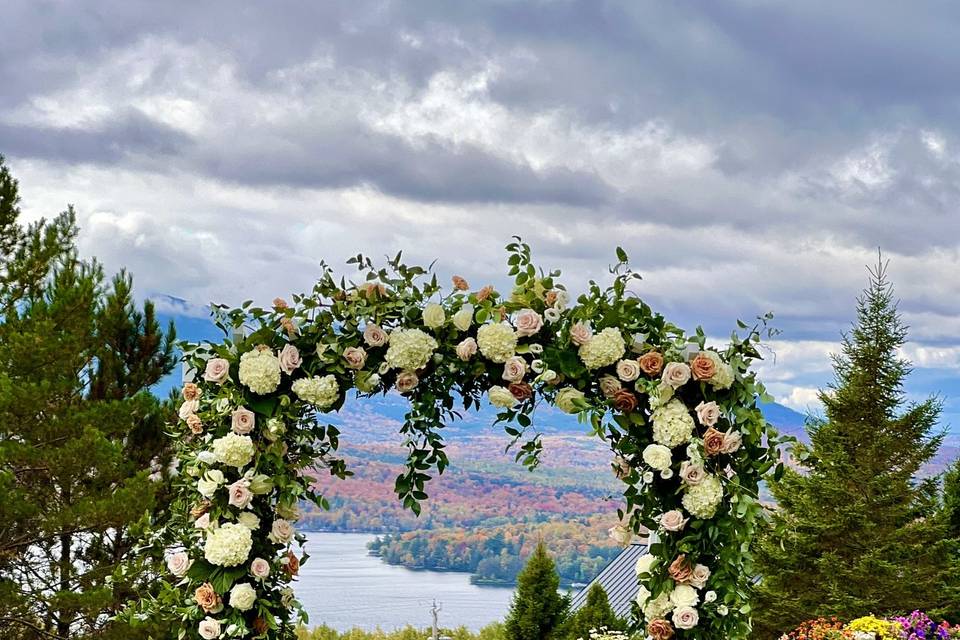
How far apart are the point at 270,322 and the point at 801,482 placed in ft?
21.3

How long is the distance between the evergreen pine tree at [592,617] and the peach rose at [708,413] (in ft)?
17.0

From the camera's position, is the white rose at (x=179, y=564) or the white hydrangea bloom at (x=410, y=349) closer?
the white hydrangea bloom at (x=410, y=349)

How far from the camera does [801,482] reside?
28.4ft

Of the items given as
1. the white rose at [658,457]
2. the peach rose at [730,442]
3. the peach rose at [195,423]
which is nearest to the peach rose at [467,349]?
the white rose at [658,457]

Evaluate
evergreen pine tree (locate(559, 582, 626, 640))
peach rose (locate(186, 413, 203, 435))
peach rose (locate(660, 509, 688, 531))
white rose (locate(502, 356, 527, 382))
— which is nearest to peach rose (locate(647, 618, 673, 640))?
peach rose (locate(660, 509, 688, 531))

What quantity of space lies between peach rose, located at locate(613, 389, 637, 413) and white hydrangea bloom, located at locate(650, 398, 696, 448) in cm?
9

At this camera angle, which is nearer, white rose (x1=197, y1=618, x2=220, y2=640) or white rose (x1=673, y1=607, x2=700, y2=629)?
white rose (x1=673, y1=607, x2=700, y2=629)

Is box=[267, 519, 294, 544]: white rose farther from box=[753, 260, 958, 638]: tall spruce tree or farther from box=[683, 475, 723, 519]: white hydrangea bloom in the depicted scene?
box=[753, 260, 958, 638]: tall spruce tree

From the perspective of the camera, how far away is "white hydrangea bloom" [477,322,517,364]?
3.29m

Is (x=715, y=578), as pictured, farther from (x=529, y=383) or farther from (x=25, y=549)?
(x=25, y=549)

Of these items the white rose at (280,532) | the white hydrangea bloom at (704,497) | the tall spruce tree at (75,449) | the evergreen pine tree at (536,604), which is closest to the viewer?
the white hydrangea bloom at (704,497)

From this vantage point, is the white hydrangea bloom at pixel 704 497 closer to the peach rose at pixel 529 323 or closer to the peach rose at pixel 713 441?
the peach rose at pixel 713 441

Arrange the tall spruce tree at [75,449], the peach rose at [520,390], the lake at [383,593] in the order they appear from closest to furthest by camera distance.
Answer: the peach rose at [520,390] → the tall spruce tree at [75,449] → the lake at [383,593]

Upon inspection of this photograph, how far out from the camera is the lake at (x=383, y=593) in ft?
29.6
